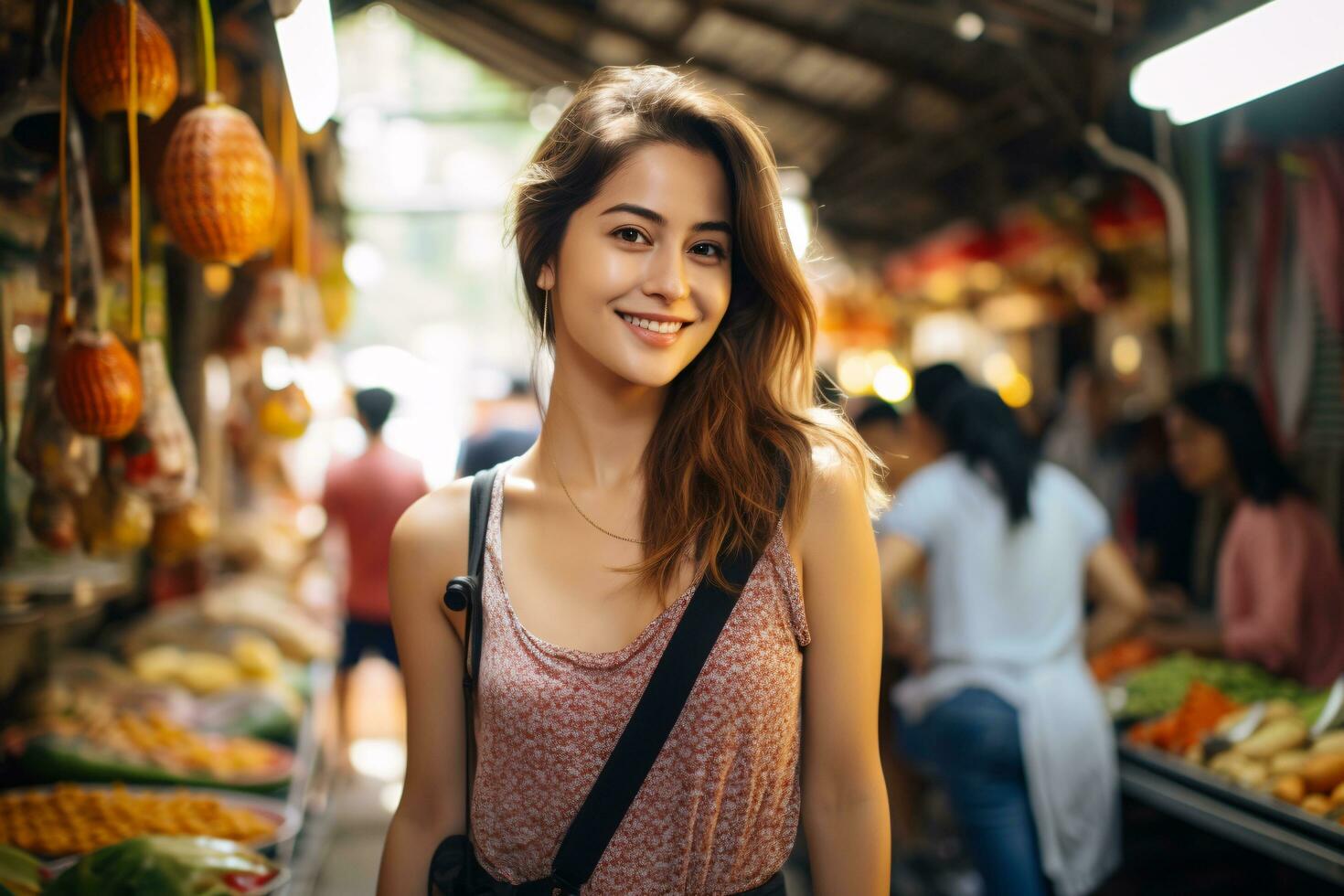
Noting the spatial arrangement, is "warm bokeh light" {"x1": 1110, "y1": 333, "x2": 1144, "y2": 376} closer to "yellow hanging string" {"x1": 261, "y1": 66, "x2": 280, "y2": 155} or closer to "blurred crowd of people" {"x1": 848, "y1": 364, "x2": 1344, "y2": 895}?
"blurred crowd of people" {"x1": 848, "y1": 364, "x2": 1344, "y2": 895}

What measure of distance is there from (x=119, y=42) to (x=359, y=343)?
57.3 ft

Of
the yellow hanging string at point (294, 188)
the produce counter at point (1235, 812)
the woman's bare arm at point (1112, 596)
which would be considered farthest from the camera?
the woman's bare arm at point (1112, 596)

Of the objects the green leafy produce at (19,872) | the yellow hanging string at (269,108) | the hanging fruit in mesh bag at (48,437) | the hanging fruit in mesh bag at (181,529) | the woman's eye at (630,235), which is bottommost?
the green leafy produce at (19,872)

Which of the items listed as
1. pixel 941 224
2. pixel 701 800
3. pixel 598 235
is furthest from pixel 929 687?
pixel 941 224

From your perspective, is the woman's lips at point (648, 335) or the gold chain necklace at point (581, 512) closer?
the woman's lips at point (648, 335)

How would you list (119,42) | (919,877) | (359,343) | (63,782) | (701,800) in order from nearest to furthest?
(701,800) < (119,42) < (63,782) < (919,877) < (359,343)

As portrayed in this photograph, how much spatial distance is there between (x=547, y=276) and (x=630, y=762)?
76cm

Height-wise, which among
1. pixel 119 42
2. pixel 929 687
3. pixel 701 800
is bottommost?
pixel 929 687

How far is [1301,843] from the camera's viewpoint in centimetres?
295

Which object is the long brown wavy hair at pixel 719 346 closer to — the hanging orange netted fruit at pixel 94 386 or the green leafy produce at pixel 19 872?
the hanging orange netted fruit at pixel 94 386

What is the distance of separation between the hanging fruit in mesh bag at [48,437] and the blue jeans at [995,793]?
246 cm

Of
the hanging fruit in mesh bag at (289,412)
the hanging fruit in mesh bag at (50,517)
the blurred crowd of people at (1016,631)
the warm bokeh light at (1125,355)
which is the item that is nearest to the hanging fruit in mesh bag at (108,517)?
the hanging fruit in mesh bag at (50,517)

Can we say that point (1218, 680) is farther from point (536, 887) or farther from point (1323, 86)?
point (536, 887)

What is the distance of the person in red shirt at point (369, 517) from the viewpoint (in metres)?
5.68
